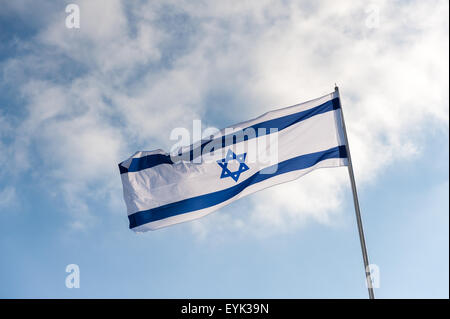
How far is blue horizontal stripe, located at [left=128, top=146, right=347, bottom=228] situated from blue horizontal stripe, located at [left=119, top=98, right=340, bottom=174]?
139 centimetres

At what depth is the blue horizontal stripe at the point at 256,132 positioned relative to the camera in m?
→ 14.1

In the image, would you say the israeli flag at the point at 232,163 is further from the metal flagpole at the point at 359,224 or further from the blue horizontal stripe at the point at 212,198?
the metal flagpole at the point at 359,224

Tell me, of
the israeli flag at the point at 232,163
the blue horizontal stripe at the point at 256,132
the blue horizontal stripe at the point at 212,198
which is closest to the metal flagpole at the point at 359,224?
the israeli flag at the point at 232,163

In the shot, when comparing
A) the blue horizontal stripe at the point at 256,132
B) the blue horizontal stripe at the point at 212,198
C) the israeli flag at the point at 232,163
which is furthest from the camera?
the blue horizontal stripe at the point at 256,132

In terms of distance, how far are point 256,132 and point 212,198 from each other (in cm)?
272

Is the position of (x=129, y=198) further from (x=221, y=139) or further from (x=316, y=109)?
(x=316, y=109)

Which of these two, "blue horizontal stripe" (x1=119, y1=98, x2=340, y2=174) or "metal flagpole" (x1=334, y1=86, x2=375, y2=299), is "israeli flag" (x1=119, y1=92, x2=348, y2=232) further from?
"metal flagpole" (x1=334, y1=86, x2=375, y2=299)

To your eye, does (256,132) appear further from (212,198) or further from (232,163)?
(212,198)

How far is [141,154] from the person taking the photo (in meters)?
15.4

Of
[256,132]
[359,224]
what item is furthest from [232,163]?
[359,224]

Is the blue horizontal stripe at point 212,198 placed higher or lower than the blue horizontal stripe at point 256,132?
lower
